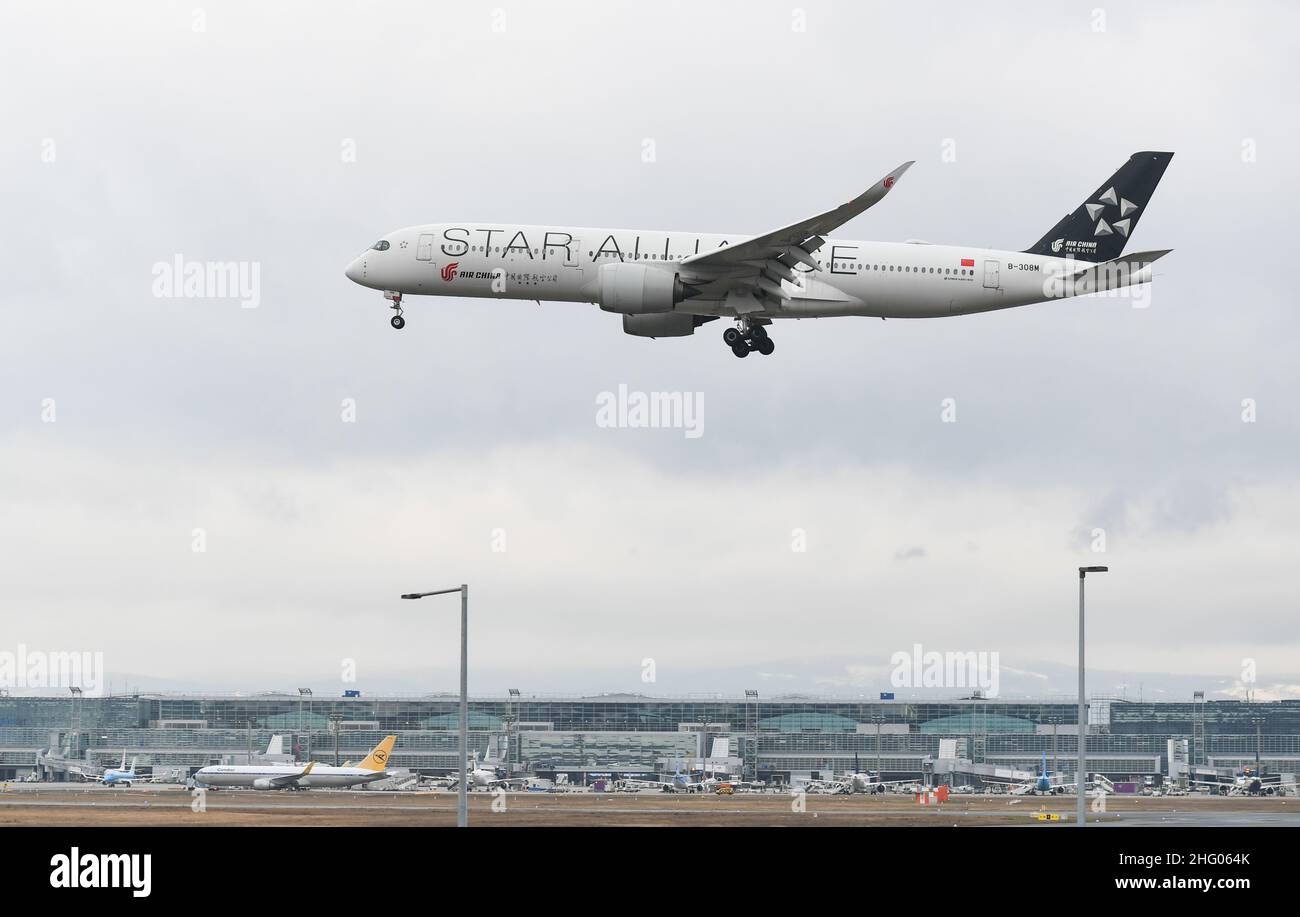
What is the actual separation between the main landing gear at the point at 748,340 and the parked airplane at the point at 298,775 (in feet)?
179

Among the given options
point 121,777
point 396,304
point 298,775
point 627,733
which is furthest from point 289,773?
point 627,733

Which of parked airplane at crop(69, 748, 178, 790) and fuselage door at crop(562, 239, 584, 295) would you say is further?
parked airplane at crop(69, 748, 178, 790)

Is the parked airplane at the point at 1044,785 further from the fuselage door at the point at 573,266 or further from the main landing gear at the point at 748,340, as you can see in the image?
the fuselage door at the point at 573,266

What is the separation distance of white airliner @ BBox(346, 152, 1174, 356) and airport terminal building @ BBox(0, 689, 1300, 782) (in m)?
106

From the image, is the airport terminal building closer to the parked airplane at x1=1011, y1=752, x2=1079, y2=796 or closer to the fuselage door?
the parked airplane at x1=1011, y1=752, x2=1079, y2=796

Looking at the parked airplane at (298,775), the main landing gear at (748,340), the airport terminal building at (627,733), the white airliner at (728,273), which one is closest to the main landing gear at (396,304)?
the white airliner at (728,273)

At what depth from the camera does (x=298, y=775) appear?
111 metres

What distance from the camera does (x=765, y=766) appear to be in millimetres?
176250

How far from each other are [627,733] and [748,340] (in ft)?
389

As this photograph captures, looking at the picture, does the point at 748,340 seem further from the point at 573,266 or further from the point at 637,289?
the point at 573,266

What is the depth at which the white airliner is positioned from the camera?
67125mm

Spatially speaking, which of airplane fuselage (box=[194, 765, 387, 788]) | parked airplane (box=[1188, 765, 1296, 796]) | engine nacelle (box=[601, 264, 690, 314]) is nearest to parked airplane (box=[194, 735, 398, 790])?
airplane fuselage (box=[194, 765, 387, 788])

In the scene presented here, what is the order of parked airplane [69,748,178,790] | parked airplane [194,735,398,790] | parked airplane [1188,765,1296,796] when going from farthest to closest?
1. parked airplane [1188,765,1296,796]
2. parked airplane [69,748,178,790]
3. parked airplane [194,735,398,790]
